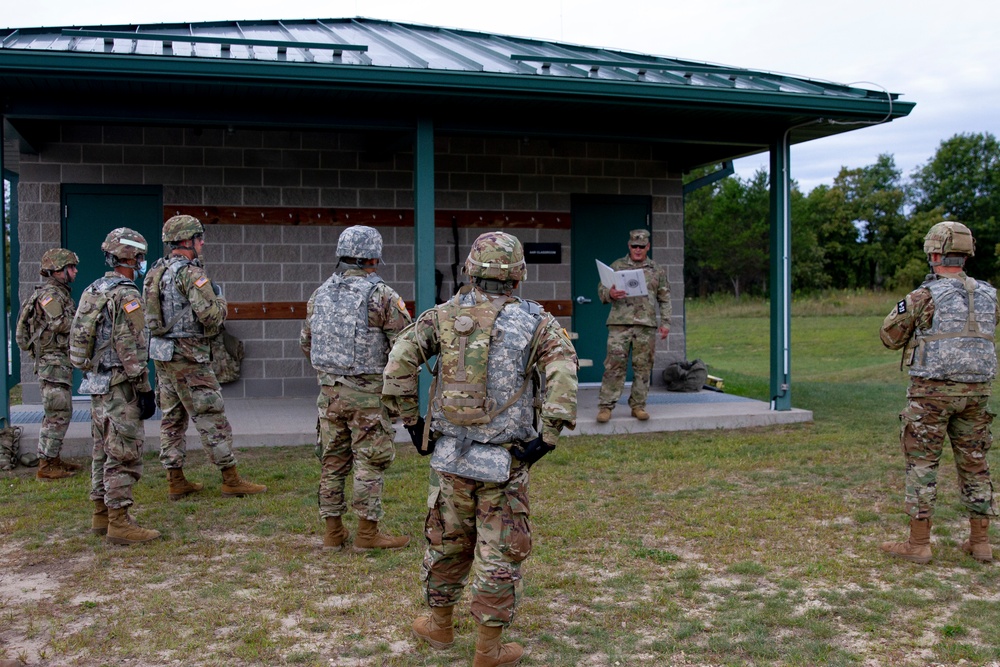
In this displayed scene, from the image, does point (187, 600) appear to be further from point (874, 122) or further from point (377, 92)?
point (874, 122)

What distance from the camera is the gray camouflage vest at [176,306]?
6.68 metres

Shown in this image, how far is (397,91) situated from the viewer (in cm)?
829

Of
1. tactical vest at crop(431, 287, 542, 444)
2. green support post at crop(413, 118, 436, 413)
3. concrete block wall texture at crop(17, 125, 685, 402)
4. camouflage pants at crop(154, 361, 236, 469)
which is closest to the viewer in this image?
tactical vest at crop(431, 287, 542, 444)

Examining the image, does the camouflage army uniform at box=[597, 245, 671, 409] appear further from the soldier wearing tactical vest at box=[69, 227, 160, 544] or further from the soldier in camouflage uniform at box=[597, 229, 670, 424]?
the soldier wearing tactical vest at box=[69, 227, 160, 544]

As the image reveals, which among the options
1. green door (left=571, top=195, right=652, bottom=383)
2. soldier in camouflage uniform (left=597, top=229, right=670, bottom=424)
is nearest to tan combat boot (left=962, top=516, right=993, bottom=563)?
soldier in camouflage uniform (left=597, top=229, right=670, bottom=424)

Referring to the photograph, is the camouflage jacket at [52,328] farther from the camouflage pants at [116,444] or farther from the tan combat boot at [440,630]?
the tan combat boot at [440,630]

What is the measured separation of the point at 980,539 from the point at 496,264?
3440mm

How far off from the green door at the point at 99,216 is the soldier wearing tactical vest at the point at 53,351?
2671 millimetres

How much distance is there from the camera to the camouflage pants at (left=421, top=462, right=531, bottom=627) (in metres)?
4.00

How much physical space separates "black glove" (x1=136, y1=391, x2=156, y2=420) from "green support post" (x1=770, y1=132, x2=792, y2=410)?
6.22 m

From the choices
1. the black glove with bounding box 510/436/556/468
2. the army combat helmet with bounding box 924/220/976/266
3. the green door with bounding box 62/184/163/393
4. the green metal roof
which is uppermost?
the green metal roof

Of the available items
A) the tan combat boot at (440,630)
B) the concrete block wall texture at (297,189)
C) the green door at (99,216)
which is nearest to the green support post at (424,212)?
the concrete block wall texture at (297,189)

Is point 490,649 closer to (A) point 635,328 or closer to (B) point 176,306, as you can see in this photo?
(B) point 176,306

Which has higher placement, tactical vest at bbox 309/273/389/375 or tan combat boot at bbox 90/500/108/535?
tactical vest at bbox 309/273/389/375
